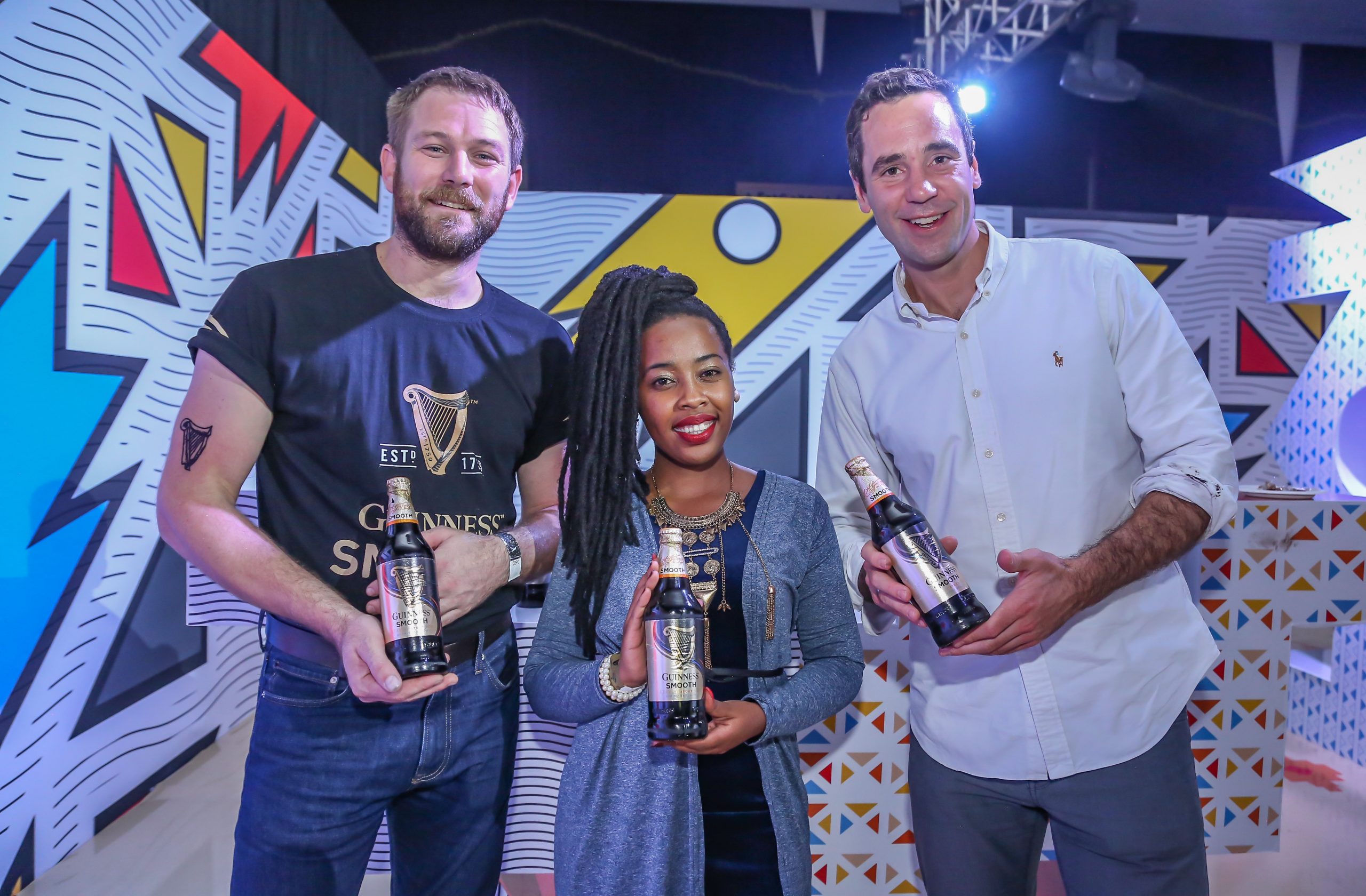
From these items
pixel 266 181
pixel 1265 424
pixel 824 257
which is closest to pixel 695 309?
pixel 266 181

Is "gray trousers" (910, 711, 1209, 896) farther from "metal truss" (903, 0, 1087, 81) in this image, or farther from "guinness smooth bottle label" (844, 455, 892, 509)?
"metal truss" (903, 0, 1087, 81)

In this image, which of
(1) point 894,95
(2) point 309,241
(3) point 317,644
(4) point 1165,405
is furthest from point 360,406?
(2) point 309,241

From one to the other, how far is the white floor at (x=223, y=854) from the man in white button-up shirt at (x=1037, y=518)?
4.08ft

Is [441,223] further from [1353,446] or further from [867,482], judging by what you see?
[1353,446]

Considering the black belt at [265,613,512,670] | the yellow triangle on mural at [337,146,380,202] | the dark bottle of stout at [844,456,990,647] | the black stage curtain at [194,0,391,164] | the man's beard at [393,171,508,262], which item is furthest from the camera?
the yellow triangle on mural at [337,146,380,202]

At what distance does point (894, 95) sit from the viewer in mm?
1508

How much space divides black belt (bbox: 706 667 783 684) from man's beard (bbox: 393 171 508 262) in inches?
32.0

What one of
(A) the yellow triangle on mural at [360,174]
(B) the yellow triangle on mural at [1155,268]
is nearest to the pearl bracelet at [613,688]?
(A) the yellow triangle on mural at [360,174]

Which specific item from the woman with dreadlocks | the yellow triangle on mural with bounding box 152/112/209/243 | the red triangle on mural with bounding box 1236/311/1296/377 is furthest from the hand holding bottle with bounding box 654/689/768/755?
the red triangle on mural with bounding box 1236/311/1296/377

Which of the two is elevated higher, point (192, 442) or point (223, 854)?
point (192, 442)

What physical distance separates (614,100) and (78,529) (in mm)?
4392

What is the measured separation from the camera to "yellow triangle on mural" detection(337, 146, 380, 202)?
15.9 feet

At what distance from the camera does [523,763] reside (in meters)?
2.00

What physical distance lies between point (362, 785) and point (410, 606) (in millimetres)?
396
